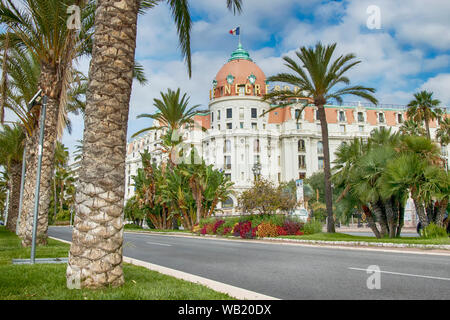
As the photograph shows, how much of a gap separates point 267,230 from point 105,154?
1659 cm

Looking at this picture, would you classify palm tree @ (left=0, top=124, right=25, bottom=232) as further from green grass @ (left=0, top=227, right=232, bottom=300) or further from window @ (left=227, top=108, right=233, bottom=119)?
window @ (left=227, top=108, right=233, bottom=119)

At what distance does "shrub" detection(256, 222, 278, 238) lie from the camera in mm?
20984

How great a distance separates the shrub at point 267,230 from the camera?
68.8 ft

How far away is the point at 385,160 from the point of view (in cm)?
1664

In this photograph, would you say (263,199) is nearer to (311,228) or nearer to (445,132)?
(311,228)

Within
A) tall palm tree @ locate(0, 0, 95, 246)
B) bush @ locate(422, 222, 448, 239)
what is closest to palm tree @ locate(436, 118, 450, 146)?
bush @ locate(422, 222, 448, 239)

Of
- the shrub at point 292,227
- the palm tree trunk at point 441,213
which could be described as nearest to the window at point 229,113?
the shrub at point 292,227

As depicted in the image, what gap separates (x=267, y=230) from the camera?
21109mm

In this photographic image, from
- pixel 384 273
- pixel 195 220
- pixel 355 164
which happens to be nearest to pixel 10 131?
pixel 195 220

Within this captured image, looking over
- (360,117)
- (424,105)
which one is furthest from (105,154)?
(360,117)

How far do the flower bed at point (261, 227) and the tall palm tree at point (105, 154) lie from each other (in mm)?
16206

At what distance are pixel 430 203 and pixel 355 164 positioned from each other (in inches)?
147

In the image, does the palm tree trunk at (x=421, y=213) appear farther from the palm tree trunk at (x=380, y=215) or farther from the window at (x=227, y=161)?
the window at (x=227, y=161)
